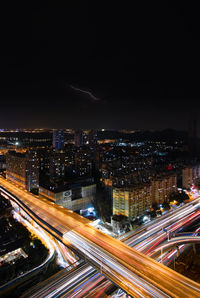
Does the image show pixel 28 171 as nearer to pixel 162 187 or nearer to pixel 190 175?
pixel 162 187

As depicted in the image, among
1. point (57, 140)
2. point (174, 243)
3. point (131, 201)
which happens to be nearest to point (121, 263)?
point (174, 243)

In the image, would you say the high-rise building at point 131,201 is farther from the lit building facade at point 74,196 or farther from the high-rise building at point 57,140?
the high-rise building at point 57,140

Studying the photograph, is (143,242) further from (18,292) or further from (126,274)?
(18,292)

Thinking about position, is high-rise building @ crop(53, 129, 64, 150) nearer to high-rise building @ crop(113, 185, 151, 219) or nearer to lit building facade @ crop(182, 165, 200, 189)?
lit building facade @ crop(182, 165, 200, 189)

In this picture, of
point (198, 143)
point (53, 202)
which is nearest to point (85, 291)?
point (53, 202)

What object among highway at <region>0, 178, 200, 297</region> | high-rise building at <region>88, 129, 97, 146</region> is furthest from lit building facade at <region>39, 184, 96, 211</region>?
high-rise building at <region>88, 129, 97, 146</region>

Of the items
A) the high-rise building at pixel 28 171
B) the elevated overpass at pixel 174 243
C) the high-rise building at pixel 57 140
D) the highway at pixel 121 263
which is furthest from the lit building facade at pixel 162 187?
the high-rise building at pixel 57 140
